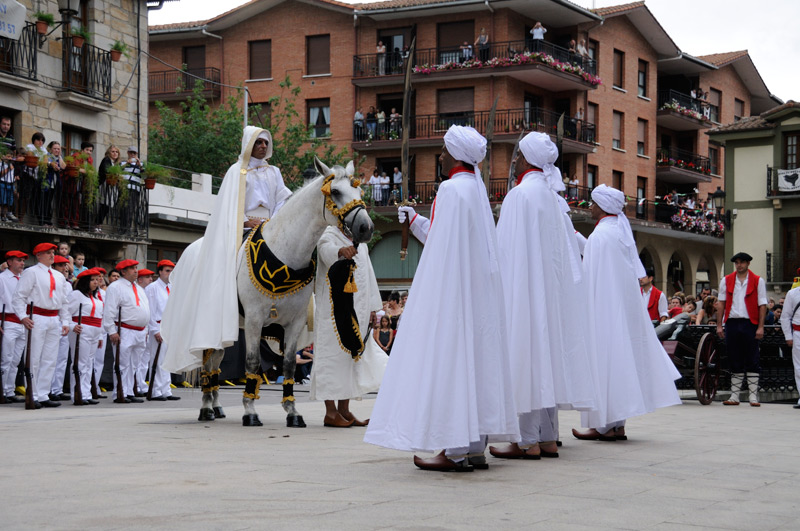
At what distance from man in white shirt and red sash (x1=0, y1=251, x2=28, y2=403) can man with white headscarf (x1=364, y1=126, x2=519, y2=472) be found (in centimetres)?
964

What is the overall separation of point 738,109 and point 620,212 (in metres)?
55.6

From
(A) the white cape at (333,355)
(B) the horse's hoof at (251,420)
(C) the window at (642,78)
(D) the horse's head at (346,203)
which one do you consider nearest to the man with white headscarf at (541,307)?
(D) the horse's head at (346,203)

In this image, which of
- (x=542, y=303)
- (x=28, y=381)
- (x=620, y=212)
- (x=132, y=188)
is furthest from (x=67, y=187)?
(x=542, y=303)

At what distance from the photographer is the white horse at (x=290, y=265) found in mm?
10320

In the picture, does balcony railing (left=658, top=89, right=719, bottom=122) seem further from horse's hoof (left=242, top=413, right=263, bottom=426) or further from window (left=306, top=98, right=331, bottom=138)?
horse's hoof (left=242, top=413, right=263, bottom=426)

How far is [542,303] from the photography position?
8391mm

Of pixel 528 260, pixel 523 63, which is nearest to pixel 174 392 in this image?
pixel 528 260

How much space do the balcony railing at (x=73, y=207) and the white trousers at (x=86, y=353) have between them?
270 inches

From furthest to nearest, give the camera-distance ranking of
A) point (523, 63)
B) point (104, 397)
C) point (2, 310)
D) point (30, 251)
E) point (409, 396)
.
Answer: point (523, 63) < point (30, 251) < point (104, 397) < point (2, 310) < point (409, 396)

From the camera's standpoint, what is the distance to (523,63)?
45.3m

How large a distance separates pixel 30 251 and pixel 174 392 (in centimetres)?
679

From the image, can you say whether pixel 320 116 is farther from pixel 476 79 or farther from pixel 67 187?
pixel 67 187

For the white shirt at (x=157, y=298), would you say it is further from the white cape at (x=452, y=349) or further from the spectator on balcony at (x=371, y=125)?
the spectator on balcony at (x=371, y=125)

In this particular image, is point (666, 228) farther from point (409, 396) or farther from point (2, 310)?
point (409, 396)
